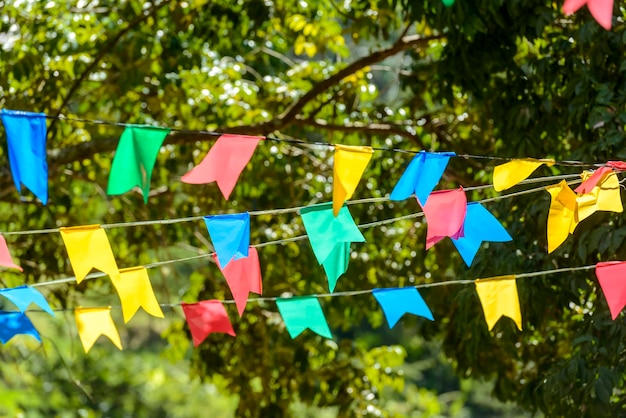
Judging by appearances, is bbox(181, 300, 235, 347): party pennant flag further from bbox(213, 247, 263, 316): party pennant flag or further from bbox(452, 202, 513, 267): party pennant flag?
bbox(452, 202, 513, 267): party pennant flag

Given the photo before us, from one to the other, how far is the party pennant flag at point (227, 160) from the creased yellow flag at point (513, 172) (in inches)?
29.0

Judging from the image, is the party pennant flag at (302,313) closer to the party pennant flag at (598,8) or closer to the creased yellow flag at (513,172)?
the creased yellow flag at (513,172)

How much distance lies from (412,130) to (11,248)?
2.40 m

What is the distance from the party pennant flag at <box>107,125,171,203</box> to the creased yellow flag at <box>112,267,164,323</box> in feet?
2.42

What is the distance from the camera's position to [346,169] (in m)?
3.28

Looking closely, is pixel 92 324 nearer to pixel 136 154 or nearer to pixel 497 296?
pixel 136 154

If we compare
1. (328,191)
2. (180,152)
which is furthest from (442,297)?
(180,152)

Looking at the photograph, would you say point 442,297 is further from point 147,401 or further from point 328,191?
point 147,401

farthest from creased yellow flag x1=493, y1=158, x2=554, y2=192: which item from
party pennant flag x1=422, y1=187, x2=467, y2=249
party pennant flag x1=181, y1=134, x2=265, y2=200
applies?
party pennant flag x1=181, y1=134, x2=265, y2=200

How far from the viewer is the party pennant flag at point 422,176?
10.9 feet

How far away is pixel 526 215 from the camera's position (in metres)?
4.55

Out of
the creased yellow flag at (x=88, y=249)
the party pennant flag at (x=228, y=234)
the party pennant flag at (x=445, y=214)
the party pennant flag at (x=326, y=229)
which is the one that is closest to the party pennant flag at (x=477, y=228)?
the party pennant flag at (x=445, y=214)

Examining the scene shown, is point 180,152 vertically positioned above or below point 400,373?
above

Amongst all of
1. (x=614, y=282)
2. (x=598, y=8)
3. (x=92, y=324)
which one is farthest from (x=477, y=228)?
(x=92, y=324)
